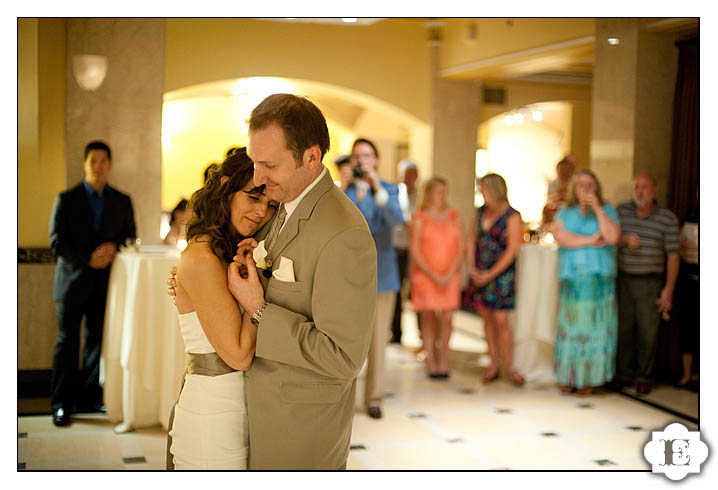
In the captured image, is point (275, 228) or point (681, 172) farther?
point (681, 172)

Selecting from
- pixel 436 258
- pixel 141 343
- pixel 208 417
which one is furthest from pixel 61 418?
pixel 436 258

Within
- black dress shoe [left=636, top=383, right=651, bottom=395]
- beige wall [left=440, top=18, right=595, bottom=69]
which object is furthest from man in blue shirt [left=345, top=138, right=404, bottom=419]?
beige wall [left=440, top=18, right=595, bottom=69]

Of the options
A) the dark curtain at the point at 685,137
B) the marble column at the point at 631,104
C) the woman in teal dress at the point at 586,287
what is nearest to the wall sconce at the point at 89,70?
the woman in teal dress at the point at 586,287

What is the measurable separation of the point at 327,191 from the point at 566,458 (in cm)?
263

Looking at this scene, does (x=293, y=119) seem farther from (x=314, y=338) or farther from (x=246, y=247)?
(x=314, y=338)

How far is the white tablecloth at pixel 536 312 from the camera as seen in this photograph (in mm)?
6000

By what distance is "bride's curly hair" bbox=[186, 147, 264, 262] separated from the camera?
2.44 meters

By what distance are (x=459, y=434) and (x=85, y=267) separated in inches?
87.2

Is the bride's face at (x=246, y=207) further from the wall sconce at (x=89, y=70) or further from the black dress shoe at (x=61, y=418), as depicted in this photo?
the black dress shoe at (x=61, y=418)

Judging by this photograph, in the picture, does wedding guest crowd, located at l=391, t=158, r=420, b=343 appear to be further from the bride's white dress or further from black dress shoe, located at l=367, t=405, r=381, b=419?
the bride's white dress

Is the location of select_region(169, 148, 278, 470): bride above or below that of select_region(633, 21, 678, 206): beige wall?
below

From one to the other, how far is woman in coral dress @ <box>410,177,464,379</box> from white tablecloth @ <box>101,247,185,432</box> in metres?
2.35

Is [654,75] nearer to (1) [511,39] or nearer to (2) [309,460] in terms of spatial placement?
(1) [511,39]

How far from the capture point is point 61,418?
156 inches
